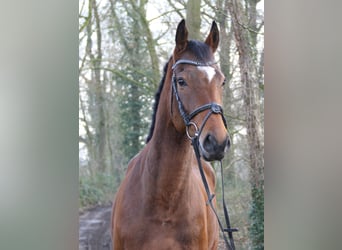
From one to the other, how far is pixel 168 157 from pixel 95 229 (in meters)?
0.62

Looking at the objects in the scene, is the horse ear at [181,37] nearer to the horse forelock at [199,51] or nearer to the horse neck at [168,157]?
the horse forelock at [199,51]

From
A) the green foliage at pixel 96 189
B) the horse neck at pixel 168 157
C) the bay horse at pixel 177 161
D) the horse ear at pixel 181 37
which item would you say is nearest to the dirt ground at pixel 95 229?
the green foliage at pixel 96 189

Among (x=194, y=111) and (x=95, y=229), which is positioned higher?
(x=194, y=111)

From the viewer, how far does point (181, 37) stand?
184cm

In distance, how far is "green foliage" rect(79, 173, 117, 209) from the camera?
2223mm

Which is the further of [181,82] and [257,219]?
[257,219]

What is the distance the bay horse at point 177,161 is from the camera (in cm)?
175

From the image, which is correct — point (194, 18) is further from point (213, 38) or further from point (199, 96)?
point (199, 96)

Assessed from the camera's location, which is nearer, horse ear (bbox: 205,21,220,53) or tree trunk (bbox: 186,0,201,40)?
horse ear (bbox: 205,21,220,53)

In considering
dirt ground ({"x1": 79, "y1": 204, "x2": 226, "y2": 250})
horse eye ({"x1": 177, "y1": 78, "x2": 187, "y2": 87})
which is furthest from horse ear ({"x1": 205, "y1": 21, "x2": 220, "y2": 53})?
dirt ground ({"x1": 79, "y1": 204, "x2": 226, "y2": 250})

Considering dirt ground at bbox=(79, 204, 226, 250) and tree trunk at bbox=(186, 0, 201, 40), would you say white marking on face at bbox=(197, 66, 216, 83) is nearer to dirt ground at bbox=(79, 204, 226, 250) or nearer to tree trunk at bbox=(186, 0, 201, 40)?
tree trunk at bbox=(186, 0, 201, 40)

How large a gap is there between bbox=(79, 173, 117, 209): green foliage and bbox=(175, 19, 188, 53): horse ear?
76 centimetres

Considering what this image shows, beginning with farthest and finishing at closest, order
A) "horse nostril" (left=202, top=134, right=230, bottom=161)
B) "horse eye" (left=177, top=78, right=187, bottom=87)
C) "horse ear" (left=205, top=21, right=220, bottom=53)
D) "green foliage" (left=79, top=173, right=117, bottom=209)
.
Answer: "green foliage" (left=79, top=173, right=117, bottom=209), "horse ear" (left=205, top=21, right=220, bottom=53), "horse eye" (left=177, top=78, right=187, bottom=87), "horse nostril" (left=202, top=134, right=230, bottom=161)

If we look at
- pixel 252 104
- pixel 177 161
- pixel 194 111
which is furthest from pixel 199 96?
pixel 252 104
